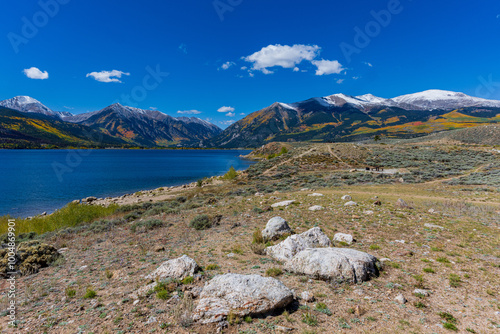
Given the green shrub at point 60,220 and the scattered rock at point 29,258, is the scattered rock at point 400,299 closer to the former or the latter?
the scattered rock at point 29,258

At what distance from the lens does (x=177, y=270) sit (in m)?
8.55

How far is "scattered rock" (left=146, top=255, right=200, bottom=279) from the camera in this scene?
332 inches

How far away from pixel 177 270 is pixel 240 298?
3.31 metres

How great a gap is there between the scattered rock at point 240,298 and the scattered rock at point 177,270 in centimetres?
190

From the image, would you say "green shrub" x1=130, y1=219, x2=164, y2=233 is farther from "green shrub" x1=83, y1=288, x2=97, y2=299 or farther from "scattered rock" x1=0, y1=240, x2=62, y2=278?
"green shrub" x1=83, y1=288, x2=97, y2=299

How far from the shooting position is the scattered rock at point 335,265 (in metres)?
8.02

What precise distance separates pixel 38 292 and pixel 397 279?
45.8ft

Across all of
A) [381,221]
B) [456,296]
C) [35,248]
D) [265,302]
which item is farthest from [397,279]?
[35,248]

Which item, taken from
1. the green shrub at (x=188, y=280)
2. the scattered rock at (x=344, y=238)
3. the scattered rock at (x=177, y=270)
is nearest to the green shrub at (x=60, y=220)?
the scattered rock at (x=177, y=270)

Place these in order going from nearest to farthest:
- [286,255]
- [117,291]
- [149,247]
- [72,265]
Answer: [117,291]
[286,255]
[72,265]
[149,247]

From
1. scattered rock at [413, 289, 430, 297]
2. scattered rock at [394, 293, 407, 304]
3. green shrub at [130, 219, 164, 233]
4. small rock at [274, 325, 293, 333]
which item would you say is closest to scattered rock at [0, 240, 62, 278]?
green shrub at [130, 219, 164, 233]

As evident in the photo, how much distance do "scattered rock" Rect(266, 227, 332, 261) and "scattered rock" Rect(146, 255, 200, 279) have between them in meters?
3.71

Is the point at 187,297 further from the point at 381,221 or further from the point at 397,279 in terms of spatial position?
the point at 381,221

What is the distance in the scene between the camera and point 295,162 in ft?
220
